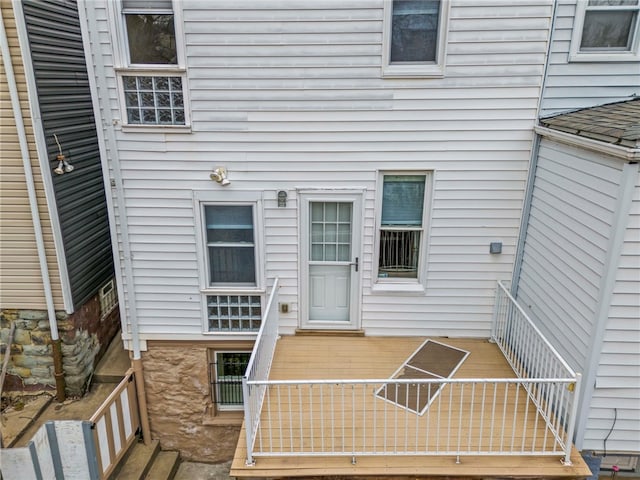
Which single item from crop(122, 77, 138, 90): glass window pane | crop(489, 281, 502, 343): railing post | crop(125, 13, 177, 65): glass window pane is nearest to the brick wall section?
crop(122, 77, 138, 90): glass window pane

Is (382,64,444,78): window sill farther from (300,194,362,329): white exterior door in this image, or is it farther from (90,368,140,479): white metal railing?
(90,368,140,479): white metal railing

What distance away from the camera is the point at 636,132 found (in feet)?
11.4

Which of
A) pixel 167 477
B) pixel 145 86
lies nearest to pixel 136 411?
pixel 167 477

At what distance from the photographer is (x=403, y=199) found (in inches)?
211

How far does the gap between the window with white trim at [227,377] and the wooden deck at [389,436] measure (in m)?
1.16

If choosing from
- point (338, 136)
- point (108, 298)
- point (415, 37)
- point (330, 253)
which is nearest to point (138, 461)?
point (108, 298)

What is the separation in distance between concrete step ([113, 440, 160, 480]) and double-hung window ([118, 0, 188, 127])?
4.24 metres

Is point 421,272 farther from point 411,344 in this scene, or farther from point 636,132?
point 636,132

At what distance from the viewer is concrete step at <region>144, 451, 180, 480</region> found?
5.89 meters

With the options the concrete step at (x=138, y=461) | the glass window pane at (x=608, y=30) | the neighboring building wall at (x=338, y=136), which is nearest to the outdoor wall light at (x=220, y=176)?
the neighboring building wall at (x=338, y=136)

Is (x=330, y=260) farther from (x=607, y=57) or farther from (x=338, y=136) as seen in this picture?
(x=607, y=57)

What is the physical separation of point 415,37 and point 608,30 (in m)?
1.94

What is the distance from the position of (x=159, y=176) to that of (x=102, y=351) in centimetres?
329

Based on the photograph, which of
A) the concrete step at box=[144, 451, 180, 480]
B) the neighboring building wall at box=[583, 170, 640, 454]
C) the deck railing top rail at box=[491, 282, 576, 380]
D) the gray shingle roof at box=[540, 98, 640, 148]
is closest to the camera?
the gray shingle roof at box=[540, 98, 640, 148]
